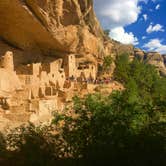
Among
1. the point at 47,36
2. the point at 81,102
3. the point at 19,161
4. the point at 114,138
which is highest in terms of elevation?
the point at 47,36

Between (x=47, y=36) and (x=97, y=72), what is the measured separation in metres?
10.1

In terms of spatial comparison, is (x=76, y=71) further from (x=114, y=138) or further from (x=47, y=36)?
(x=114, y=138)

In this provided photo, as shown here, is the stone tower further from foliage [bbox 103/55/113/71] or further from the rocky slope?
the rocky slope

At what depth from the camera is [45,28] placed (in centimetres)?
2197

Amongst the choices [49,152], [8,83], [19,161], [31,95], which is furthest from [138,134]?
[8,83]

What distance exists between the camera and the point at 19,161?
27.7 feet

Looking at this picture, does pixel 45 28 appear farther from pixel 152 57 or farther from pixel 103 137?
pixel 152 57

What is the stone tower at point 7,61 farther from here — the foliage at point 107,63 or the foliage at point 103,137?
the foliage at point 107,63

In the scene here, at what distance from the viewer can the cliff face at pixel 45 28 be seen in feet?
66.2

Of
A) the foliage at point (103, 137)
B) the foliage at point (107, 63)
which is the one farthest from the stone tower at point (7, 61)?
the foliage at point (107, 63)

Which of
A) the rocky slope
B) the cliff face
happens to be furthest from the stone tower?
the rocky slope

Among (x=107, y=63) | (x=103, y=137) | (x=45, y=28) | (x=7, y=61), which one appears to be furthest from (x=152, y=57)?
(x=103, y=137)

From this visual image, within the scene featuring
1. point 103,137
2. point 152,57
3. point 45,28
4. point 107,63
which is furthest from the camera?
point 152,57

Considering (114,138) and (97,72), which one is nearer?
(114,138)
